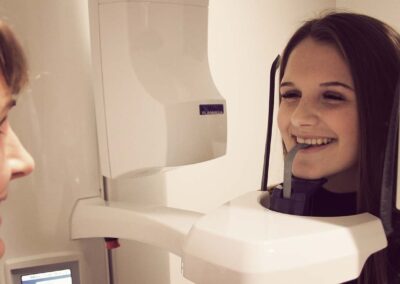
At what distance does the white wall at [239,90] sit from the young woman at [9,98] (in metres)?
0.54

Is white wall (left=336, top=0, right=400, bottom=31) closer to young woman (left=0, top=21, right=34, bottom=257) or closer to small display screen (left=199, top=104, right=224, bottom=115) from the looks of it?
small display screen (left=199, top=104, right=224, bottom=115)

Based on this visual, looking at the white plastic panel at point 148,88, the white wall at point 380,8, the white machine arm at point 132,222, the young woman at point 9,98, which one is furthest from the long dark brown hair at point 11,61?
the white wall at point 380,8

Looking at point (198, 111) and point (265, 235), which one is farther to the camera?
point (198, 111)

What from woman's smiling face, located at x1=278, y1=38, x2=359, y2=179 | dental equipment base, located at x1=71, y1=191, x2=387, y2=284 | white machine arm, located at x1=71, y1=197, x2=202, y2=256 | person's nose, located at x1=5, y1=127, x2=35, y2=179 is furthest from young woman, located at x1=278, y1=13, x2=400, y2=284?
person's nose, located at x1=5, y1=127, x2=35, y2=179

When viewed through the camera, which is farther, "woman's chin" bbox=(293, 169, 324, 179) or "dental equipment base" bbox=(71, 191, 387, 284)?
"woman's chin" bbox=(293, 169, 324, 179)

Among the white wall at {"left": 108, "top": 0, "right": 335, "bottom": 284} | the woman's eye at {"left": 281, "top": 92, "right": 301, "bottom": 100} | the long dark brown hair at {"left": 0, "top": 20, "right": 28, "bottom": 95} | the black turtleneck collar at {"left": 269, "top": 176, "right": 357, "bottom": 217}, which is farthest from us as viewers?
the white wall at {"left": 108, "top": 0, "right": 335, "bottom": 284}

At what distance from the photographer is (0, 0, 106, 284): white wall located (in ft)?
2.58

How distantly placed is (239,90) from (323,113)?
0.54m

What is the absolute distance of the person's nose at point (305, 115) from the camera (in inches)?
27.0

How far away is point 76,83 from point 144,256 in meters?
0.42

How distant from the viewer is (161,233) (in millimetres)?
741

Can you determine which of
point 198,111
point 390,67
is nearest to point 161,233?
point 198,111

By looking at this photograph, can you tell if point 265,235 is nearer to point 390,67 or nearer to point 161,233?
point 161,233

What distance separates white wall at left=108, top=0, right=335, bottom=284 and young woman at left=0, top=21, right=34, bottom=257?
21.1 inches
